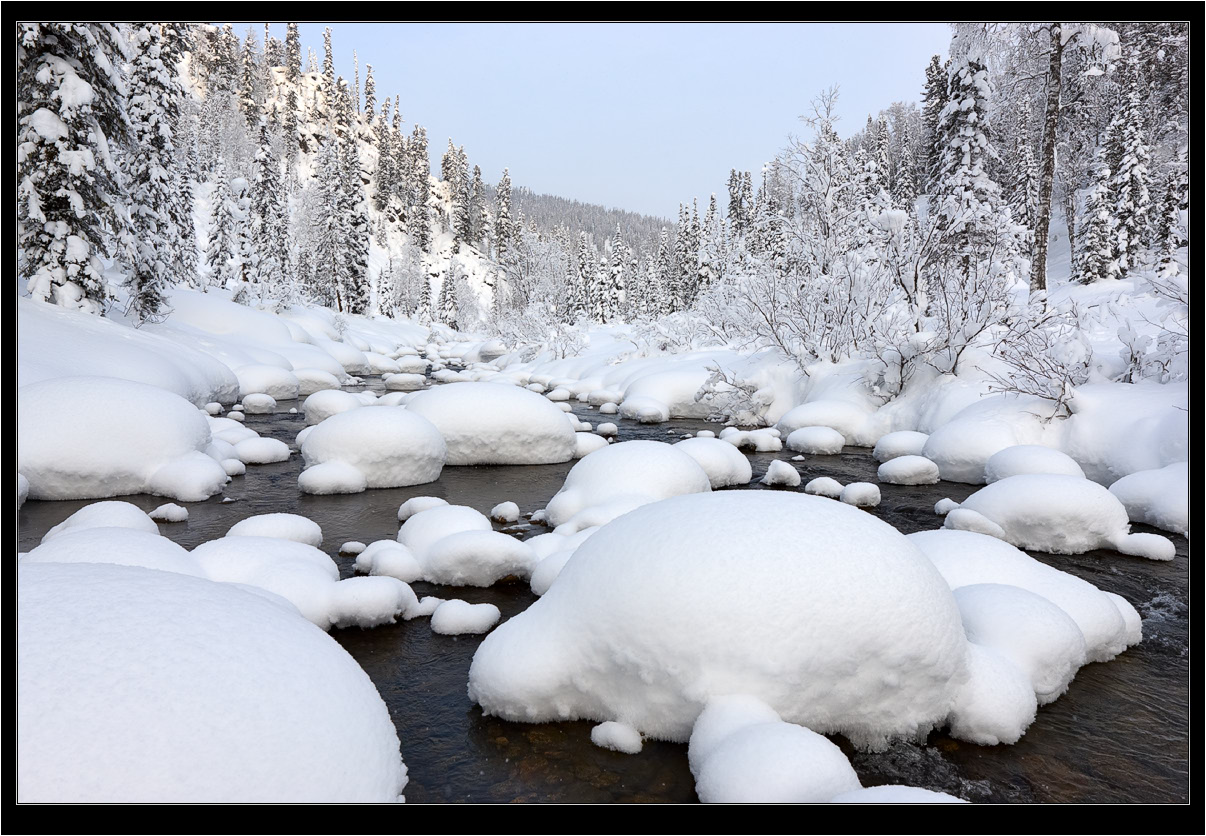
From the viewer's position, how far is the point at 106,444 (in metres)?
7.34

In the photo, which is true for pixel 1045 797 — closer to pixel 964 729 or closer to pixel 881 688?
pixel 964 729

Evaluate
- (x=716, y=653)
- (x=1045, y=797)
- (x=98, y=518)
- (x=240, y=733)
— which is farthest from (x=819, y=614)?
(x=98, y=518)

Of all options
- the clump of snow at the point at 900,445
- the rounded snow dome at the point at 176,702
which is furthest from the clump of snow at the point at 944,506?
the rounded snow dome at the point at 176,702

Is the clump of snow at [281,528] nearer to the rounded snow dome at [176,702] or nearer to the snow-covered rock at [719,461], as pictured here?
the rounded snow dome at [176,702]

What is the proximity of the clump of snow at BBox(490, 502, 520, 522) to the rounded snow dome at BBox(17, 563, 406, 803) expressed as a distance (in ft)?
16.0

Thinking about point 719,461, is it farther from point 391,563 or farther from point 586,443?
point 391,563

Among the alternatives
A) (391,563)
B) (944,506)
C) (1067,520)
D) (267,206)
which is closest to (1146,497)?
(1067,520)

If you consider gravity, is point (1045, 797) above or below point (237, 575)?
below

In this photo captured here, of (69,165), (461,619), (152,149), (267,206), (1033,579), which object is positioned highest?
(267,206)

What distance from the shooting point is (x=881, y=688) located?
3.08 metres

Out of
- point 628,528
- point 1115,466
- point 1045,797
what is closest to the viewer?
point 1045,797

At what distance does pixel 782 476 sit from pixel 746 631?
593 cm

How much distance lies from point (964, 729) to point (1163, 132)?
2.76 m

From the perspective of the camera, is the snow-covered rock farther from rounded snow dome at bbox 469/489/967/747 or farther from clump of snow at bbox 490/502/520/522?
→ rounded snow dome at bbox 469/489/967/747
